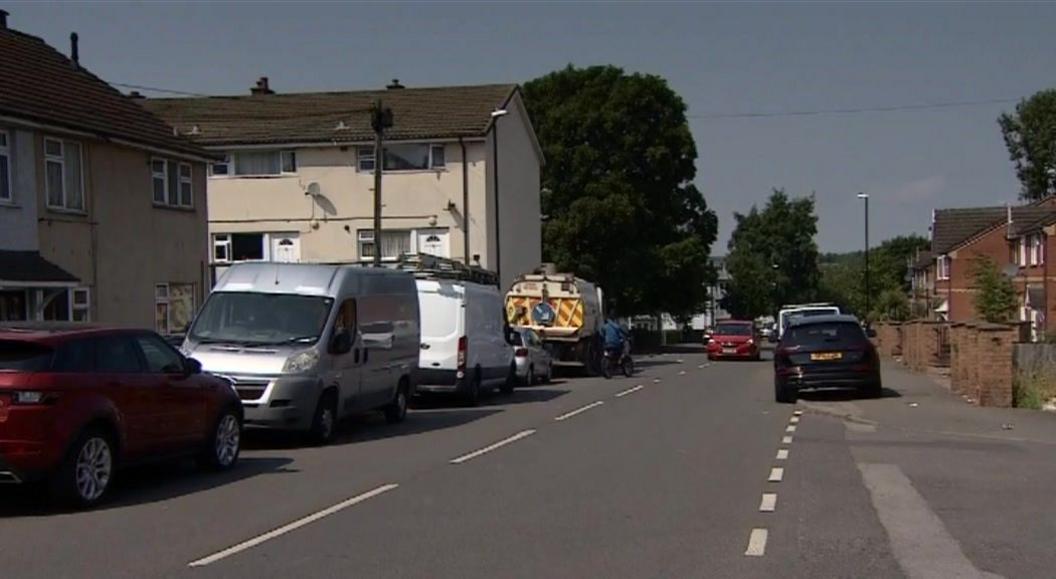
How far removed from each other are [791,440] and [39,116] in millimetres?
15475

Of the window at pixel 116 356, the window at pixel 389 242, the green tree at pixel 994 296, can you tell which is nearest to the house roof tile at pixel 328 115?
the window at pixel 389 242

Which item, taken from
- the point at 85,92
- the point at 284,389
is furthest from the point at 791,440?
the point at 85,92

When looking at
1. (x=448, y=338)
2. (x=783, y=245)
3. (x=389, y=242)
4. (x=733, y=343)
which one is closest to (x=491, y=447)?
(x=448, y=338)

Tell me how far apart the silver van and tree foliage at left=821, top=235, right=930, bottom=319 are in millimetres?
46075

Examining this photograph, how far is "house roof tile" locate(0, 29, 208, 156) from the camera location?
83.5 feet

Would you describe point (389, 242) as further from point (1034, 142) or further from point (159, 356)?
point (1034, 142)

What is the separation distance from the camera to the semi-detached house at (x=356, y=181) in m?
48.1

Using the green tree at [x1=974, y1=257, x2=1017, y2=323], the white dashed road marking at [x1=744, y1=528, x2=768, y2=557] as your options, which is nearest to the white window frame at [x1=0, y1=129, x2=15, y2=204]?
the white dashed road marking at [x1=744, y1=528, x2=768, y2=557]

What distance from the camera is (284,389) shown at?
16.9 metres

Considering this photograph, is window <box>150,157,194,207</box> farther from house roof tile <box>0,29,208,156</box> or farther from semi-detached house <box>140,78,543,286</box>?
semi-detached house <box>140,78,543,286</box>

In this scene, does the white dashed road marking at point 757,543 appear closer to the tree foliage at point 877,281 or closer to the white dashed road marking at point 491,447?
the white dashed road marking at point 491,447

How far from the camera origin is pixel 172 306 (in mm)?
31266

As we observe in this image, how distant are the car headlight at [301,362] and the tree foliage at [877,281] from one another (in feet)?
159

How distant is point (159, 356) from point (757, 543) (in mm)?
6769
